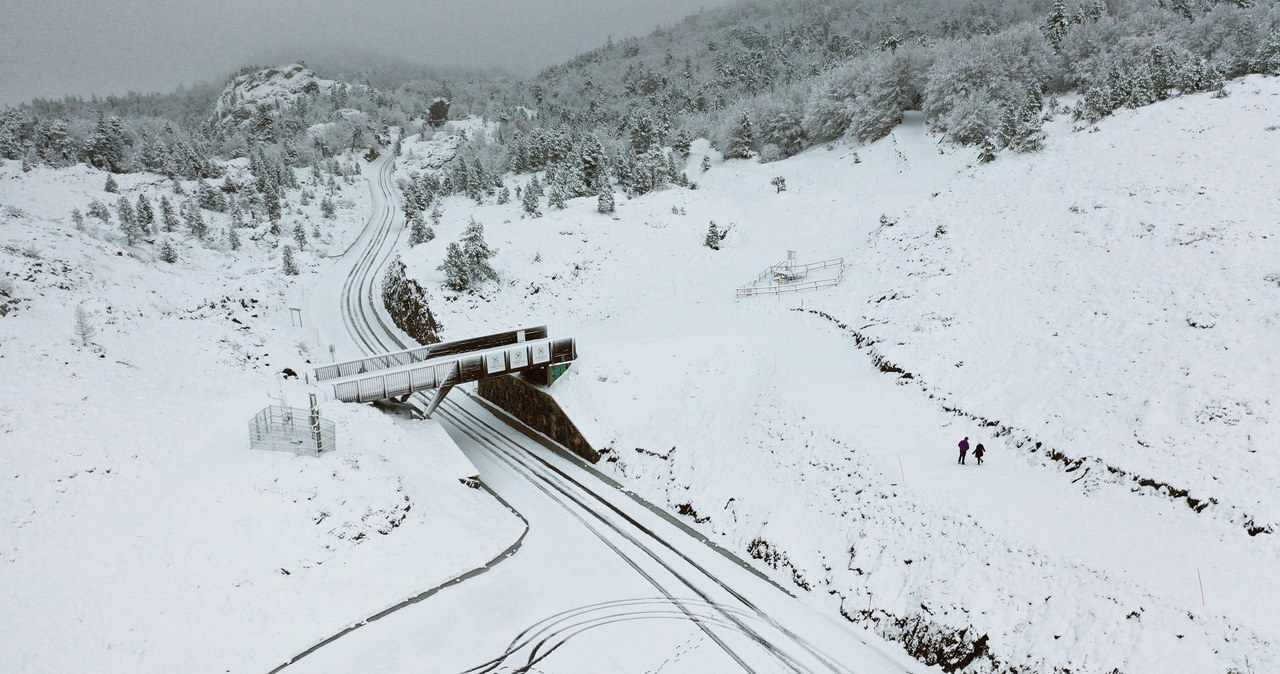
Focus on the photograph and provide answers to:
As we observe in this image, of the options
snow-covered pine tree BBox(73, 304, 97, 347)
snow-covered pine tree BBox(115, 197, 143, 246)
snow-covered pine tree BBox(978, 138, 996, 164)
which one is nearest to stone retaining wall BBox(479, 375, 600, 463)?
snow-covered pine tree BBox(73, 304, 97, 347)

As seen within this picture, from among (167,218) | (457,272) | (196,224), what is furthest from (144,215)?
(457,272)

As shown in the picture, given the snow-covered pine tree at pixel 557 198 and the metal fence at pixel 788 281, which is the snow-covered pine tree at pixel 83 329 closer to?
the metal fence at pixel 788 281

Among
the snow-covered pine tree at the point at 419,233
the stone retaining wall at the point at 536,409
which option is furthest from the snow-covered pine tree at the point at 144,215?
the stone retaining wall at the point at 536,409

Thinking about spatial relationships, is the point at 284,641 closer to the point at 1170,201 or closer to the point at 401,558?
the point at 401,558

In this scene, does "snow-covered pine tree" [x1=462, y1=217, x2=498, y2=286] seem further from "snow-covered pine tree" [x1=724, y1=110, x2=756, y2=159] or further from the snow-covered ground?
"snow-covered pine tree" [x1=724, y1=110, x2=756, y2=159]

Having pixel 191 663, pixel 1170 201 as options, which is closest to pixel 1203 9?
pixel 1170 201

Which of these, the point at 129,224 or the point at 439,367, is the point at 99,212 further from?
the point at 439,367

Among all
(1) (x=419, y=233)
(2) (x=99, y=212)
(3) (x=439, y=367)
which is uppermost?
(2) (x=99, y=212)

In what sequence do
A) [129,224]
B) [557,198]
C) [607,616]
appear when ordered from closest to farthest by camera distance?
[607,616], [129,224], [557,198]
